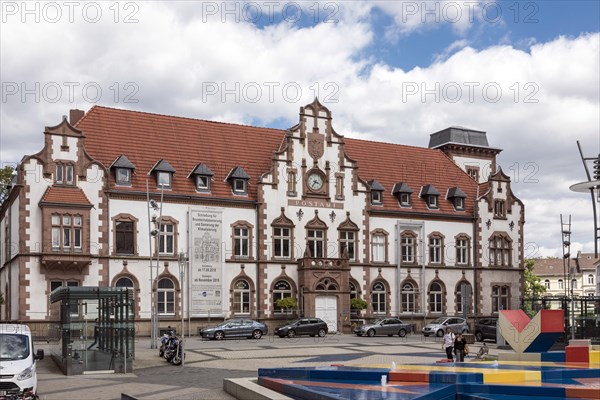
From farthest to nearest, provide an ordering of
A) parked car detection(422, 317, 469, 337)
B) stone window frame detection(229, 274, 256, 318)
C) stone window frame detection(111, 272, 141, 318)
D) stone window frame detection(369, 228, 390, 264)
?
stone window frame detection(369, 228, 390, 264) → stone window frame detection(229, 274, 256, 318) → parked car detection(422, 317, 469, 337) → stone window frame detection(111, 272, 141, 318)

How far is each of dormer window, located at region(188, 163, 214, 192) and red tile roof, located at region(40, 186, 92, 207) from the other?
795 cm

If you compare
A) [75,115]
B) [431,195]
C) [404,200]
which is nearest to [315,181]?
[404,200]

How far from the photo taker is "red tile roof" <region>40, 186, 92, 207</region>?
162ft

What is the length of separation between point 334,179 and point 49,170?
20.7m

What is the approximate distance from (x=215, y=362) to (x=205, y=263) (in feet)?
70.4

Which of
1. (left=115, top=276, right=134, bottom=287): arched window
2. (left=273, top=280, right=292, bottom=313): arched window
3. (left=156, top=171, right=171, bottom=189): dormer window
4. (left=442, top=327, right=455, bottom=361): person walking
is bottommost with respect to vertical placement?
(left=442, top=327, right=455, bottom=361): person walking

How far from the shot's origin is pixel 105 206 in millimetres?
51656

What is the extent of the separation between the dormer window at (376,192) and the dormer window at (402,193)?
140 cm

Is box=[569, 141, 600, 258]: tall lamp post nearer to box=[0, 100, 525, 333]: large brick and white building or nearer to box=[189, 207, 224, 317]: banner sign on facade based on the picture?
box=[0, 100, 525, 333]: large brick and white building

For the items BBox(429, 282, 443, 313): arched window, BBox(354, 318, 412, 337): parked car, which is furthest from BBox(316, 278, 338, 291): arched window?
BBox(429, 282, 443, 313): arched window

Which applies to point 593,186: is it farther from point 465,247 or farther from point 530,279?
point 530,279

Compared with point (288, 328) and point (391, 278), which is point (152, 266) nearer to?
point (288, 328)

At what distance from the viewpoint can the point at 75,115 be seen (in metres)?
58.1

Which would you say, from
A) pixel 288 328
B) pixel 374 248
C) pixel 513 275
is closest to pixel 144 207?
pixel 288 328
